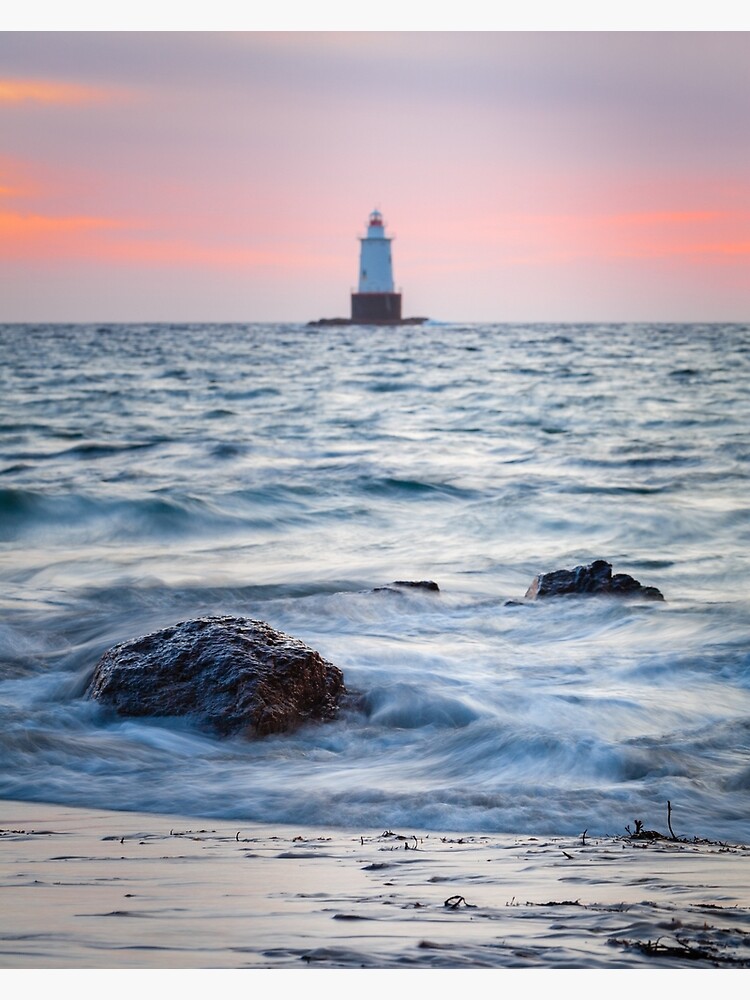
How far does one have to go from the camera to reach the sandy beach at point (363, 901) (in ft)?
6.46

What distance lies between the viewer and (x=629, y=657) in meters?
5.68

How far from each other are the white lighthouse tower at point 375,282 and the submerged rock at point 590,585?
172 ft

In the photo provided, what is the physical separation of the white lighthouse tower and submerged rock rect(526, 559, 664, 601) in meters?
52.3

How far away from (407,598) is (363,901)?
4.54 m

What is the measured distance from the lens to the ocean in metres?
3.72

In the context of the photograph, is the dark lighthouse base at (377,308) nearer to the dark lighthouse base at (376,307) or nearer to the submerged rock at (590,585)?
the dark lighthouse base at (376,307)

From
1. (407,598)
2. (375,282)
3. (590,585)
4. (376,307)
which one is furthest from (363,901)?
(376,307)

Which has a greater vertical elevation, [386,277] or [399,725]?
[386,277]

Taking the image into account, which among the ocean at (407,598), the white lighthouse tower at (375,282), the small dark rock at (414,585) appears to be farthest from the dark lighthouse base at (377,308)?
the small dark rock at (414,585)

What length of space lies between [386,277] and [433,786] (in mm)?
61347

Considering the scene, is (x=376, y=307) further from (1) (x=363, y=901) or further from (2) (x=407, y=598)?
(1) (x=363, y=901)

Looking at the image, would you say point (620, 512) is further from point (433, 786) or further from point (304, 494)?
point (433, 786)

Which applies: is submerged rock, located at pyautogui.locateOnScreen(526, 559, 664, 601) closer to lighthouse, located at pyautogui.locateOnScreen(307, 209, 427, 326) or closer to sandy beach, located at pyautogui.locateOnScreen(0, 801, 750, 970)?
sandy beach, located at pyautogui.locateOnScreen(0, 801, 750, 970)

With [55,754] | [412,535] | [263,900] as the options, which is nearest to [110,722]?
[55,754]
